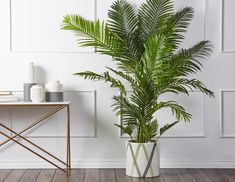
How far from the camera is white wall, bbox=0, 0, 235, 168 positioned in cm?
456

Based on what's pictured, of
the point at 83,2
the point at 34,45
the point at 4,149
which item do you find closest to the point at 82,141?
the point at 4,149

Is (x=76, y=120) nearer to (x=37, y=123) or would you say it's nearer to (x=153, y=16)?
(x=37, y=123)

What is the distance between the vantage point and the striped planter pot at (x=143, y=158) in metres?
4.14

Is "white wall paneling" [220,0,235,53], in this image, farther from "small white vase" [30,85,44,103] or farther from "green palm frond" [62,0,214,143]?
"small white vase" [30,85,44,103]

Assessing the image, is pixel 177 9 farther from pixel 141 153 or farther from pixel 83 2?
pixel 141 153

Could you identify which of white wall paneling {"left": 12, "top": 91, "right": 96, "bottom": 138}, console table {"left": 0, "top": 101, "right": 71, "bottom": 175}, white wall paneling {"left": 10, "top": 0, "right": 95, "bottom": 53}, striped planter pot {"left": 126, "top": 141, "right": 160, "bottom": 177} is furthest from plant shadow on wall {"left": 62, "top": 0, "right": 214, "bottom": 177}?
console table {"left": 0, "top": 101, "right": 71, "bottom": 175}

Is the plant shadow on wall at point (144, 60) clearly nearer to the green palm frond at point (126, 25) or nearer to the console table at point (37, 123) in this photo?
the green palm frond at point (126, 25)

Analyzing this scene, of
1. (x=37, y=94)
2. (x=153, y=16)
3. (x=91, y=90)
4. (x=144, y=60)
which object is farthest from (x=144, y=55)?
(x=37, y=94)

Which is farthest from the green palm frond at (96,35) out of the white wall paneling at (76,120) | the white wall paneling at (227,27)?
the white wall paneling at (227,27)

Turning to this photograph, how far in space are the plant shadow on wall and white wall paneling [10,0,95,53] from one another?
100mm

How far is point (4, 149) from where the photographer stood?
15.0 feet

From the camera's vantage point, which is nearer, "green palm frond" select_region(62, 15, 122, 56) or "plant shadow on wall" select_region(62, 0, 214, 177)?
"plant shadow on wall" select_region(62, 0, 214, 177)

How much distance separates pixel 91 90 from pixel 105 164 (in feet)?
2.38

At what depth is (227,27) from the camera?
15.2 ft
